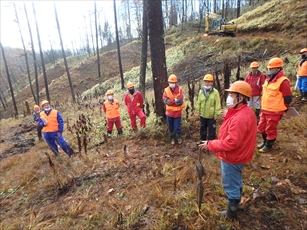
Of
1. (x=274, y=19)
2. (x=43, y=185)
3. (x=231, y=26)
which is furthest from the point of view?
(x=231, y=26)

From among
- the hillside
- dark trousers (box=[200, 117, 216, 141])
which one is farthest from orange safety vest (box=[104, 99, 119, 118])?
dark trousers (box=[200, 117, 216, 141])

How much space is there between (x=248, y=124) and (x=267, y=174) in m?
1.83

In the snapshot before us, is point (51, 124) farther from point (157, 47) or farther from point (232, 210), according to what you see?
point (232, 210)

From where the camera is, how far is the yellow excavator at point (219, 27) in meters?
19.3

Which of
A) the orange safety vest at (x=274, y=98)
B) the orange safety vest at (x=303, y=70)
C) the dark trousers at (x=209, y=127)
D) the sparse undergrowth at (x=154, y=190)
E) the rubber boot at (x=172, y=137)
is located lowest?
the sparse undergrowth at (x=154, y=190)

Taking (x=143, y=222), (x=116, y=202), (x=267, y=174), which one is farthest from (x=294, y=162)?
(x=116, y=202)

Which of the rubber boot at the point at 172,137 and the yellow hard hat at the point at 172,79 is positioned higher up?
the yellow hard hat at the point at 172,79

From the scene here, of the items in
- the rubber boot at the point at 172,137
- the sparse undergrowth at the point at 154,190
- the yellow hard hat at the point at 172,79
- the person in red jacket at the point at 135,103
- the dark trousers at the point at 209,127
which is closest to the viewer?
the sparse undergrowth at the point at 154,190

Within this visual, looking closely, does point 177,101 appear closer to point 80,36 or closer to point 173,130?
point 173,130

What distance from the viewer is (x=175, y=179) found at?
3.63 metres

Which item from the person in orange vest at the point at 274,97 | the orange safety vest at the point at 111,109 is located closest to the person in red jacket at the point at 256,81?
the person in orange vest at the point at 274,97

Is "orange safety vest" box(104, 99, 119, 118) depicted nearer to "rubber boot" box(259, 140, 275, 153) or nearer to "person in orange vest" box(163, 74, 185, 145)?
"person in orange vest" box(163, 74, 185, 145)

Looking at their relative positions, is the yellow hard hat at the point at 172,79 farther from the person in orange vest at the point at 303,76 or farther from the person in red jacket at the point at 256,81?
the person in orange vest at the point at 303,76

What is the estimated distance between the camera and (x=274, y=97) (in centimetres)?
401
